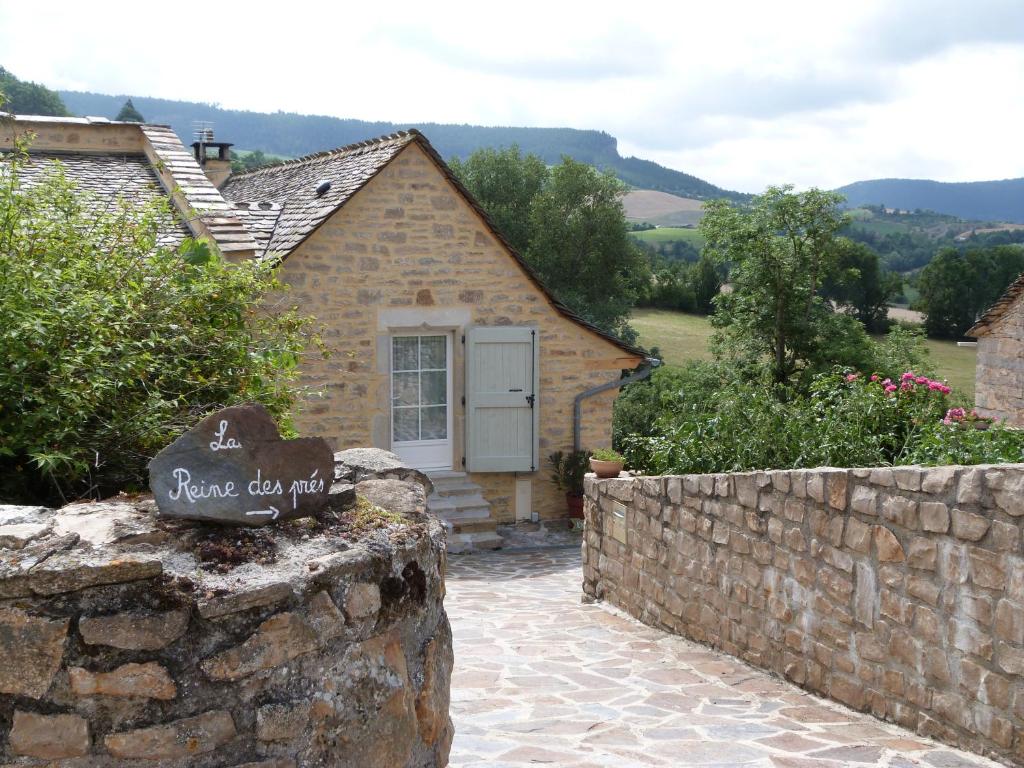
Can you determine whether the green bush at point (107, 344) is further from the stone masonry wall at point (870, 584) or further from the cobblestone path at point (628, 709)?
the stone masonry wall at point (870, 584)

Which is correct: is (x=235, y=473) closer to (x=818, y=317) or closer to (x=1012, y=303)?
(x=1012, y=303)

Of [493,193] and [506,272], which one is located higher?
[493,193]

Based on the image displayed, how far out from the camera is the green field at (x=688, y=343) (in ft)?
128

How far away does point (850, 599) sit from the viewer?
16.6 ft

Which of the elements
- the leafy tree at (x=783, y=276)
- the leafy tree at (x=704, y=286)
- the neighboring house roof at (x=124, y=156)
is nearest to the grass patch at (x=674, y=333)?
the leafy tree at (x=704, y=286)

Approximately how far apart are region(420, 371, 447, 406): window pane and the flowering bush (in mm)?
5086

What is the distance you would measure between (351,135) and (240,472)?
126123 millimetres

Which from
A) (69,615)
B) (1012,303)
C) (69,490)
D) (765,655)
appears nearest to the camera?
(69,615)

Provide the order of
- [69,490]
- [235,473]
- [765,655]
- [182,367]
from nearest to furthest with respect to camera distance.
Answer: [235,473] → [69,490] → [182,367] → [765,655]

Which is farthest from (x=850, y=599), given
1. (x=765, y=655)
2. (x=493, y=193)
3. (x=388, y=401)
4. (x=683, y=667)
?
(x=493, y=193)

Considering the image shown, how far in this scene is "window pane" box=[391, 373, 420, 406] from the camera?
12500 millimetres

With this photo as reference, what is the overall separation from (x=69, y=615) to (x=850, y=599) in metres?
3.81

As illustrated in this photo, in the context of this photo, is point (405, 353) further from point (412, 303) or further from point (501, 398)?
point (501, 398)

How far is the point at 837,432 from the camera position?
21.0 ft
